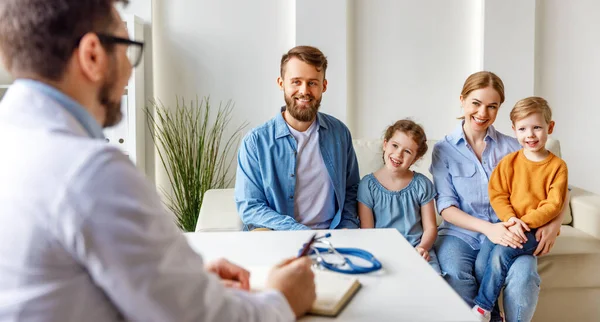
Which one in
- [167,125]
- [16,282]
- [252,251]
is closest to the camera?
[16,282]

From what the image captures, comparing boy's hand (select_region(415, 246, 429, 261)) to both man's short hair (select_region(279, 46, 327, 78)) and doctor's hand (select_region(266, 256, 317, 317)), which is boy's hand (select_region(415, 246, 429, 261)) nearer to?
man's short hair (select_region(279, 46, 327, 78))

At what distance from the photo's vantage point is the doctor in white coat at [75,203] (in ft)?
2.58

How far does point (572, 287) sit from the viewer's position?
8.94ft

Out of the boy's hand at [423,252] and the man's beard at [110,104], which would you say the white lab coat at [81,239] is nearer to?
the man's beard at [110,104]

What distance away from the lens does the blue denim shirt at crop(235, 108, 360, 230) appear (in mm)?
2516

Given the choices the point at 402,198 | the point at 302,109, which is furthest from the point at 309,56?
the point at 402,198

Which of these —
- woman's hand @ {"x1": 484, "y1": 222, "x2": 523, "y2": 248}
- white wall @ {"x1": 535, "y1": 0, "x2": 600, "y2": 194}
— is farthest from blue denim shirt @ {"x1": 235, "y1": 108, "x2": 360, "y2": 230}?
white wall @ {"x1": 535, "y1": 0, "x2": 600, "y2": 194}

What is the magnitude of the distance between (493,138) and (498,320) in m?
0.78

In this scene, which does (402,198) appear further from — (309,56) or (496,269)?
(309,56)

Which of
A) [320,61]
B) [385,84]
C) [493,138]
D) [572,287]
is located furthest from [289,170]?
[385,84]

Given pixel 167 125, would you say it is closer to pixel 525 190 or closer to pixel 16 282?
pixel 525 190

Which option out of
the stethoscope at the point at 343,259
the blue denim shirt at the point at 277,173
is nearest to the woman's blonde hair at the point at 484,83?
the blue denim shirt at the point at 277,173

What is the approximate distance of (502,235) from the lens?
96.8 inches

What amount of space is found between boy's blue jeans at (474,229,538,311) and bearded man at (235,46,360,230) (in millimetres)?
550
